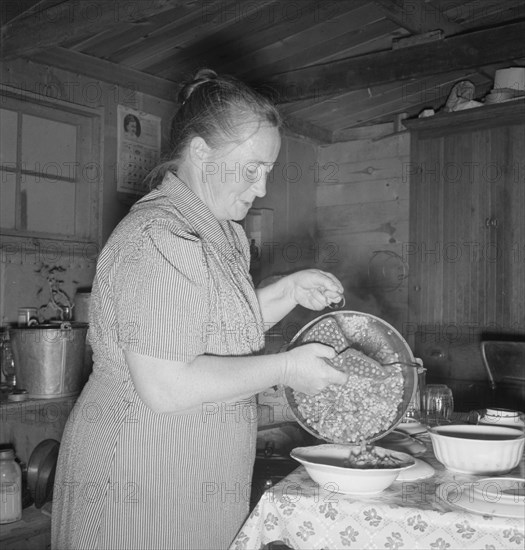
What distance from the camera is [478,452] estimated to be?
1521mm

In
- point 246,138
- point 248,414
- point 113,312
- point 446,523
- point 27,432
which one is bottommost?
point 27,432

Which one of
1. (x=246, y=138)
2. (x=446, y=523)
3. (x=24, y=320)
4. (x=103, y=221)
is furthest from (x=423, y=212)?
(x=446, y=523)

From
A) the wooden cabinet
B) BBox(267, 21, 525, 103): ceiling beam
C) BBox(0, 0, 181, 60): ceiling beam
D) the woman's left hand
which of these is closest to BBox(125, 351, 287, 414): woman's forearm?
the woman's left hand

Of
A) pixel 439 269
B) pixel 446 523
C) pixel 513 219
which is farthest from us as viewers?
pixel 439 269

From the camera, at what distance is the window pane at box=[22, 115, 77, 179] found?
347cm

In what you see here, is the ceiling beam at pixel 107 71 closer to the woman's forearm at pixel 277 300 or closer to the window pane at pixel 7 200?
the window pane at pixel 7 200

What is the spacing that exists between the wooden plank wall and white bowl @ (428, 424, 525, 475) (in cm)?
329

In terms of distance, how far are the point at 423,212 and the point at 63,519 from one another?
3585mm

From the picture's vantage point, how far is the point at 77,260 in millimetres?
3682

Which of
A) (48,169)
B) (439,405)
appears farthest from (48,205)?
(439,405)

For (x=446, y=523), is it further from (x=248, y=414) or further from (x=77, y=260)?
(x=77, y=260)

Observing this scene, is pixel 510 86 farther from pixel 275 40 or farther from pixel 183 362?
pixel 183 362

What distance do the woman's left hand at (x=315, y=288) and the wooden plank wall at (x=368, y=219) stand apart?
2973 mm

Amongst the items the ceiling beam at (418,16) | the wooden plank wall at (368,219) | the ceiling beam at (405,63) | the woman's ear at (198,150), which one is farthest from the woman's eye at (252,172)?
the wooden plank wall at (368,219)
